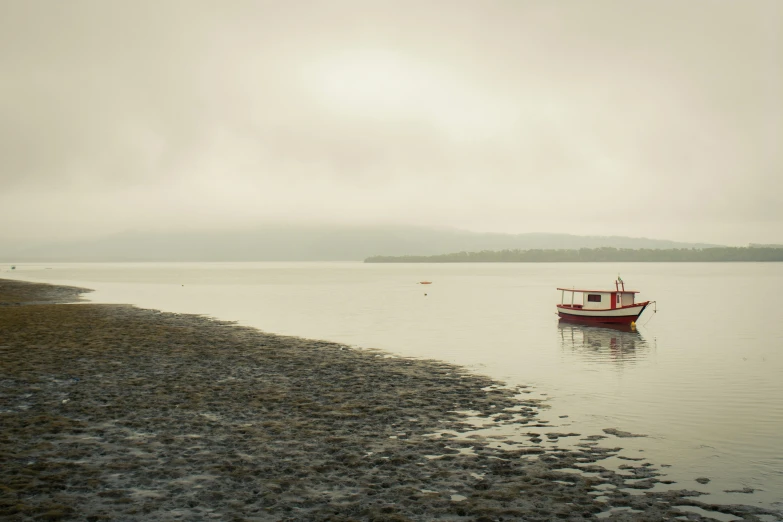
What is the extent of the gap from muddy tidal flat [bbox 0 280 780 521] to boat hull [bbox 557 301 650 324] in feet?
115

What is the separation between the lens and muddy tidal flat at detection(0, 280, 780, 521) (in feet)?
40.2

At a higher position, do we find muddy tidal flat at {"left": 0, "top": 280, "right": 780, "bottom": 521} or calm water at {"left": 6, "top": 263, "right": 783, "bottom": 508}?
muddy tidal flat at {"left": 0, "top": 280, "right": 780, "bottom": 521}

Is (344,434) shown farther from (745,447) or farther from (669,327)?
(669,327)

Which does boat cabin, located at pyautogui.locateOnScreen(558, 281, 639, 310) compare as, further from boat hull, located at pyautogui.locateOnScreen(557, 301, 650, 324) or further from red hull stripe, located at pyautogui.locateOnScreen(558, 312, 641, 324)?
red hull stripe, located at pyautogui.locateOnScreen(558, 312, 641, 324)

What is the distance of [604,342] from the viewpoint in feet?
162

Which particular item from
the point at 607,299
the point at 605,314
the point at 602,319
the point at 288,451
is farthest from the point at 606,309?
the point at 288,451

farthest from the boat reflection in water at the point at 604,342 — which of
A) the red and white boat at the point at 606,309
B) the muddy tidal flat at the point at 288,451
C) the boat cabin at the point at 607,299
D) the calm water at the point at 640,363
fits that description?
the muddy tidal flat at the point at 288,451

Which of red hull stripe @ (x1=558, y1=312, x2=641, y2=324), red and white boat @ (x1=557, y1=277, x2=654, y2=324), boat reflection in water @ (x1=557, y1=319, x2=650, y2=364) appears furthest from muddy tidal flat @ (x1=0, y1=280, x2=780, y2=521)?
red hull stripe @ (x1=558, y1=312, x2=641, y2=324)

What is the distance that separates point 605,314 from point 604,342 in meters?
12.5

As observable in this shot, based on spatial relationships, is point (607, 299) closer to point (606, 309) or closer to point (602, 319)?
point (606, 309)

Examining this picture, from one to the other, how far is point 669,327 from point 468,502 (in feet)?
178

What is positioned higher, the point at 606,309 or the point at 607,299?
the point at 607,299

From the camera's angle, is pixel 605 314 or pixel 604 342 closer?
pixel 604 342

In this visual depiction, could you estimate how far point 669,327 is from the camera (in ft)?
198
